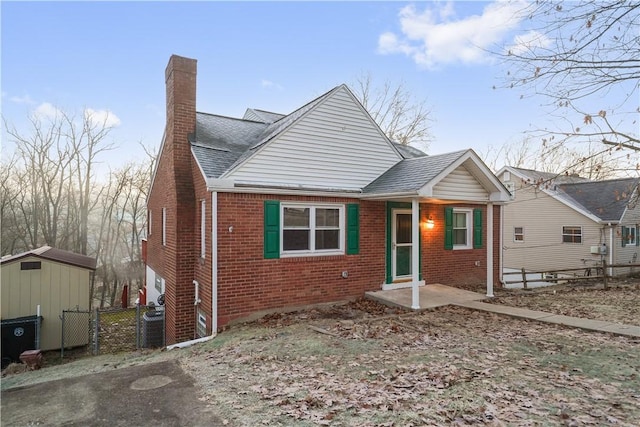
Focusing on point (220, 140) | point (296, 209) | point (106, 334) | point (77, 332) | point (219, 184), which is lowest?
point (106, 334)

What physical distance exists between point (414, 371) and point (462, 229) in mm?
7682

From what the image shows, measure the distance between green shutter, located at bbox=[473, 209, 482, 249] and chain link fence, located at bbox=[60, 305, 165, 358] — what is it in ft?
32.5

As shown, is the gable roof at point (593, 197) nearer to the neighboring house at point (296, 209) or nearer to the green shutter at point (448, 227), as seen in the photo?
the green shutter at point (448, 227)

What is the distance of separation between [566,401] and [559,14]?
561 centimetres

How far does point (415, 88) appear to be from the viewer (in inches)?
1053

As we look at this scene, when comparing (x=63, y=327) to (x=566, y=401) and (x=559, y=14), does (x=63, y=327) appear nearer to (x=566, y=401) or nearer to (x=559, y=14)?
(x=566, y=401)

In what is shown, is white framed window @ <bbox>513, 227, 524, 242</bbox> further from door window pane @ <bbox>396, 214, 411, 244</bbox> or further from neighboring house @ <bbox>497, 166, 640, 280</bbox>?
door window pane @ <bbox>396, 214, 411, 244</bbox>

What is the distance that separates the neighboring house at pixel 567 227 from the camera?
18.1m

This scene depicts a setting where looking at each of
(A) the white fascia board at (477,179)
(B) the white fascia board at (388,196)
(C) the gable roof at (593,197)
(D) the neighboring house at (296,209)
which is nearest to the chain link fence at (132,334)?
(D) the neighboring house at (296,209)

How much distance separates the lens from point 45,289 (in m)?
10.3

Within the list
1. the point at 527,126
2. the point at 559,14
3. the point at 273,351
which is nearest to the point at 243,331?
the point at 273,351

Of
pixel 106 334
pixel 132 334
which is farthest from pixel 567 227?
pixel 106 334

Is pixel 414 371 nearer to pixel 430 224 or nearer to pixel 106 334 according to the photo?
pixel 430 224

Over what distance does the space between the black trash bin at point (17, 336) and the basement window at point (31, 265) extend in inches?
54.2
